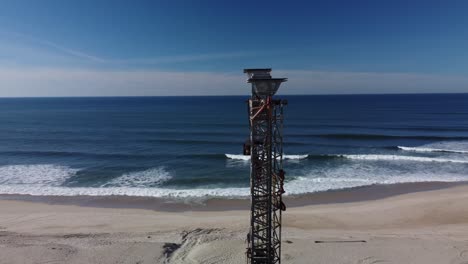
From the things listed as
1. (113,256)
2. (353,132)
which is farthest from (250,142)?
(353,132)

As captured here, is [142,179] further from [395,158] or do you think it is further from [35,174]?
[395,158]

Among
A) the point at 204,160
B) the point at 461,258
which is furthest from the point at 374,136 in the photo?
the point at 461,258

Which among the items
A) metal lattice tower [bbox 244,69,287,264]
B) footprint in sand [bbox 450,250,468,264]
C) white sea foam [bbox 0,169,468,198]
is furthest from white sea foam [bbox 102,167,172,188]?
footprint in sand [bbox 450,250,468,264]

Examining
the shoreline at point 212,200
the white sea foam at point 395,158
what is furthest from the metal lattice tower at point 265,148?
the white sea foam at point 395,158

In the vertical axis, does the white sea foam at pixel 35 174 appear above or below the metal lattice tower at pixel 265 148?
below

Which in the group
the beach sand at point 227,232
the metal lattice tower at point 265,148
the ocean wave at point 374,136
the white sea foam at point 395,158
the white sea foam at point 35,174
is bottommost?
the beach sand at point 227,232

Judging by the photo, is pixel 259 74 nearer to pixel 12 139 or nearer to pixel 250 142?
pixel 250 142

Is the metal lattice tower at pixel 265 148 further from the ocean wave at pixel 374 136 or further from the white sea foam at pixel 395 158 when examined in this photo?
the ocean wave at pixel 374 136
